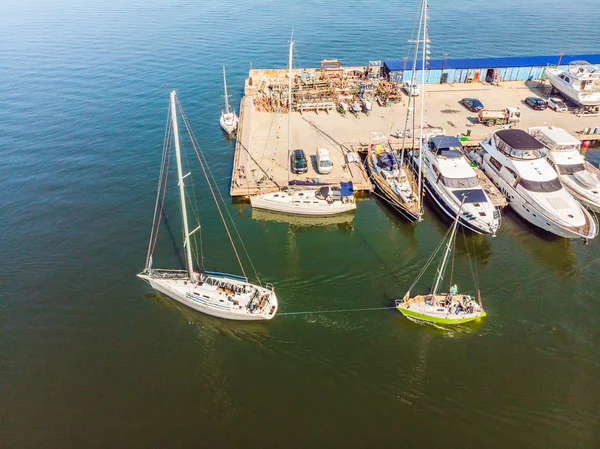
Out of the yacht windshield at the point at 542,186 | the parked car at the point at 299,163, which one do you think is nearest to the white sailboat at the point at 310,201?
the parked car at the point at 299,163

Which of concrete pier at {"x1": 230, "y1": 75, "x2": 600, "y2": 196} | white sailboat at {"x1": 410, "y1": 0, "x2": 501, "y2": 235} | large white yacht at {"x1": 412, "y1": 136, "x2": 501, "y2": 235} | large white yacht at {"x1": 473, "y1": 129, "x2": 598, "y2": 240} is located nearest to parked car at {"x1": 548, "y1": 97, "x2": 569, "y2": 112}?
concrete pier at {"x1": 230, "y1": 75, "x2": 600, "y2": 196}

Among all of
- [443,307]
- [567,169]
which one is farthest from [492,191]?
[443,307]

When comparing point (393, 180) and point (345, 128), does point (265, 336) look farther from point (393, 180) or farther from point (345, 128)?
point (345, 128)

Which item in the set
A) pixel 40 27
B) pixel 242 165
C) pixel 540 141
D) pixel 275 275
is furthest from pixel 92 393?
pixel 40 27

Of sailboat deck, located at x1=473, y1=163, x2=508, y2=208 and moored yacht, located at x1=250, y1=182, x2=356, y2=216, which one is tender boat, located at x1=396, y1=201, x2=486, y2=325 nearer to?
moored yacht, located at x1=250, y1=182, x2=356, y2=216

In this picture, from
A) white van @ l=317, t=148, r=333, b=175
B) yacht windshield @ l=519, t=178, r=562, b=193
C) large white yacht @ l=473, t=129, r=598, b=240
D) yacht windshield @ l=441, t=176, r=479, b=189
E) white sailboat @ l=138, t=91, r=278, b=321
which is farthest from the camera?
white van @ l=317, t=148, r=333, b=175

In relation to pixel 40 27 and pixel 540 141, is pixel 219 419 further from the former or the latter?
pixel 40 27

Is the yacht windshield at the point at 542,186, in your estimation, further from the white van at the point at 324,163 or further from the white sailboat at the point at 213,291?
the white sailboat at the point at 213,291
